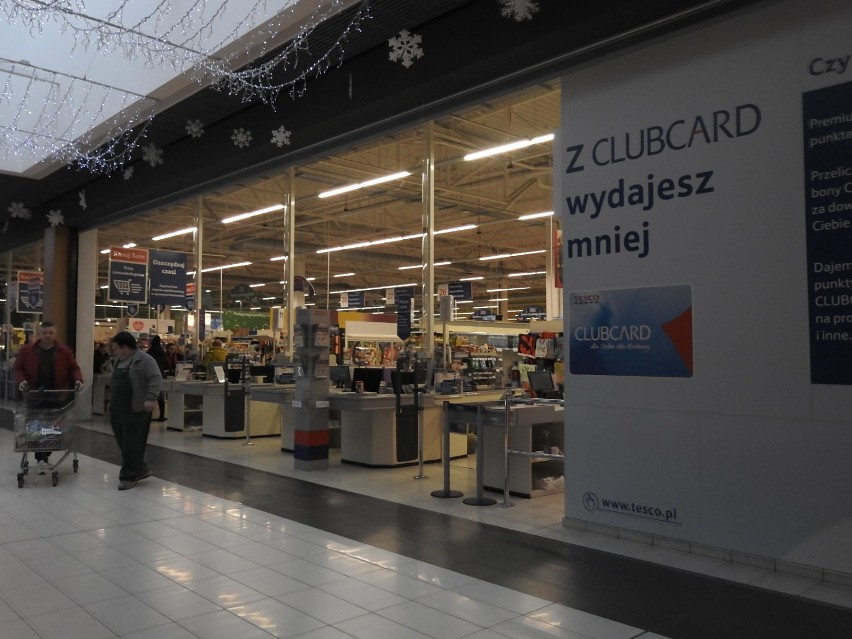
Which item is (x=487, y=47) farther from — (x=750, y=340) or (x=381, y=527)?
(x=381, y=527)

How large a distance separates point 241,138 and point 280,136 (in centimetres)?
73

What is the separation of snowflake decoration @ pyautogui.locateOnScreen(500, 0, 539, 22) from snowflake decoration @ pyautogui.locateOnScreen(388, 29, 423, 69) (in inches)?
36.4

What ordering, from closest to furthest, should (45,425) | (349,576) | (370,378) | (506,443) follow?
(349,576) < (506,443) < (45,425) < (370,378)

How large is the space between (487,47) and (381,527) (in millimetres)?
3672

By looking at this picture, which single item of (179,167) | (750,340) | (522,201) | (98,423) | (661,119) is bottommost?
(98,423)

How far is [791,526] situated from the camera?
13.1ft

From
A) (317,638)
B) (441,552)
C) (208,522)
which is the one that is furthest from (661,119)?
(208,522)

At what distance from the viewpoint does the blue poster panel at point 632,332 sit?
4.48 metres

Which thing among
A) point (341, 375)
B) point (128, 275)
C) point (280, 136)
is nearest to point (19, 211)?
point (128, 275)

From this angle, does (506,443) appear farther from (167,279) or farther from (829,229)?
(167,279)

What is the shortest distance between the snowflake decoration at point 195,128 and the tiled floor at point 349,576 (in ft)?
13.7

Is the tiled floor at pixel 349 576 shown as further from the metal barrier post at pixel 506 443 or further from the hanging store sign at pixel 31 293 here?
the hanging store sign at pixel 31 293

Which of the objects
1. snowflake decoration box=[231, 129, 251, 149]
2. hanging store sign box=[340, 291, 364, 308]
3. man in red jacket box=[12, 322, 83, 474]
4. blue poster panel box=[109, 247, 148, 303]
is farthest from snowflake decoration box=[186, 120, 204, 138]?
hanging store sign box=[340, 291, 364, 308]

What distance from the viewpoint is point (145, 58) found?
689 cm
